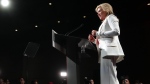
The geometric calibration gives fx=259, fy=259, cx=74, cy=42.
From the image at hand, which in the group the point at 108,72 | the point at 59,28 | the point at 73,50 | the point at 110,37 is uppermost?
the point at 59,28

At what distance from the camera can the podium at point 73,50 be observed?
1.94 metres

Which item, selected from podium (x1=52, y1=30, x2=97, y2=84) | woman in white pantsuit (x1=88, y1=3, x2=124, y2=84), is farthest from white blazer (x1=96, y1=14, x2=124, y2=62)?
podium (x1=52, y1=30, x2=97, y2=84)

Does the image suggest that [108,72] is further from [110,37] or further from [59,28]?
[59,28]

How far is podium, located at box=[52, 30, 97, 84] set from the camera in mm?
1942

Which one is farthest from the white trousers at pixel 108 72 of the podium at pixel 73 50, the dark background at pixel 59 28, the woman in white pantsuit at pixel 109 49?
the dark background at pixel 59 28

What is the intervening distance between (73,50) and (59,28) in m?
7.57

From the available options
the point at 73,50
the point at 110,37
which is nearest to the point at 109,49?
Result: the point at 110,37

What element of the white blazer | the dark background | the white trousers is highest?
the dark background

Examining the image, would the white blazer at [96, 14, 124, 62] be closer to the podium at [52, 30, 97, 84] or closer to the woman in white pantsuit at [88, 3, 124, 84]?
the woman in white pantsuit at [88, 3, 124, 84]

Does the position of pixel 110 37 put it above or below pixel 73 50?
above

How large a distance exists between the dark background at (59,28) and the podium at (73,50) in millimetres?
5015

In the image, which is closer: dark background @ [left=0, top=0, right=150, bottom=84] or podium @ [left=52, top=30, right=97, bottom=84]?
podium @ [left=52, top=30, right=97, bottom=84]

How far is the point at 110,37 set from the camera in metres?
2.04

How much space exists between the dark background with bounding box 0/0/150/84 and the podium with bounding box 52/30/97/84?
501 centimetres
